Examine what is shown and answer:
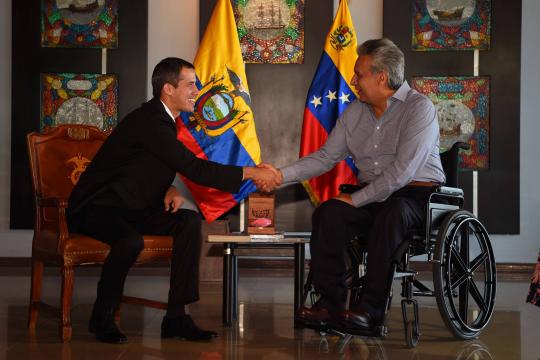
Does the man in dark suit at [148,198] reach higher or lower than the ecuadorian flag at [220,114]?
lower

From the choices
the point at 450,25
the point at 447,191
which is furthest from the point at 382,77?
the point at 450,25

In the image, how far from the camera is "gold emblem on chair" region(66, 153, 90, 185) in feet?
11.0

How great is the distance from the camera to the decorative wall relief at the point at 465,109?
551 centimetres

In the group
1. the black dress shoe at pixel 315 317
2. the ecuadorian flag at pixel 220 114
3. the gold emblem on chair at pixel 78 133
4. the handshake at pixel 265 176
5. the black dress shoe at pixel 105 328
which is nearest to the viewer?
the black dress shoe at pixel 315 317

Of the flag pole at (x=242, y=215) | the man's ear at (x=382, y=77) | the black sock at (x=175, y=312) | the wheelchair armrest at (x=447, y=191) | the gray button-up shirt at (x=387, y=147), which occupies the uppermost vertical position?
the man's ear at (x=382, y=77)

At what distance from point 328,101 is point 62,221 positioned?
2.58m

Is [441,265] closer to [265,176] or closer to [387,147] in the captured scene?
[387,147]

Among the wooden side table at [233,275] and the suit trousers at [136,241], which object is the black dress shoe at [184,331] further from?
the wooden side table at [233,275]

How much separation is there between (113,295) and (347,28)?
2959 millimetres

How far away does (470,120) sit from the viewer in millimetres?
5516

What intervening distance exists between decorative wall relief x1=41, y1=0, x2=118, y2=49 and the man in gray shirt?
2747 mm

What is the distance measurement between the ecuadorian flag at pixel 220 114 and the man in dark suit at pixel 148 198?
67.3 inches

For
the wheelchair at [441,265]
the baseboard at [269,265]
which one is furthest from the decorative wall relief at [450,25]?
the wheelchair at [441,265]

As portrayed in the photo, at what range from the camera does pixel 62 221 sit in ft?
9.41
